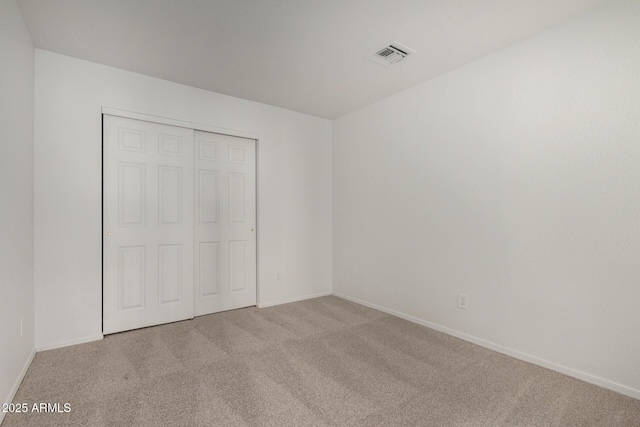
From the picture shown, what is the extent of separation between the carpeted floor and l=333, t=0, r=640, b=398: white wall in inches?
11.5

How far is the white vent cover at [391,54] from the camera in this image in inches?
97.7

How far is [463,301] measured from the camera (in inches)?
111

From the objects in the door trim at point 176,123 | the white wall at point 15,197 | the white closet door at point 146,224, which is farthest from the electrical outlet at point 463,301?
the white wall at point 15,197

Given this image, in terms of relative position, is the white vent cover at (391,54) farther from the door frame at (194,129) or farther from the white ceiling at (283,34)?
the door frame at (194,129)

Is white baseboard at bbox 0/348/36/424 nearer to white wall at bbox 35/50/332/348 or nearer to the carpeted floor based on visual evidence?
the carpeted floor

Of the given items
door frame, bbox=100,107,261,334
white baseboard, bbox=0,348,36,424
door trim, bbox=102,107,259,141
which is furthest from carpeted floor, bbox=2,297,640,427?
door trim, bbox=102,107,259,141

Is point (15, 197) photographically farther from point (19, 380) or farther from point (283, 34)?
point (283, 34)

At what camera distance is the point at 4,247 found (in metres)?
1.76

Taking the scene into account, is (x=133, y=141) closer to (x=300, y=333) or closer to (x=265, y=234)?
(x=265, y=234)

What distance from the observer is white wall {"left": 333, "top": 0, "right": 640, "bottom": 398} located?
197 centimetres

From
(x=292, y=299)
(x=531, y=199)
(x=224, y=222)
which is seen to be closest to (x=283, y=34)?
(x=224, y=222)

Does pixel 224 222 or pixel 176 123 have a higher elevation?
pixel 176 123

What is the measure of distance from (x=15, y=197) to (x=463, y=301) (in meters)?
3.52

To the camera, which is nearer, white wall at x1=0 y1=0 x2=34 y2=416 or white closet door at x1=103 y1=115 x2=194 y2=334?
white wall at x1=0 y1=0 x2=34 y2=416
